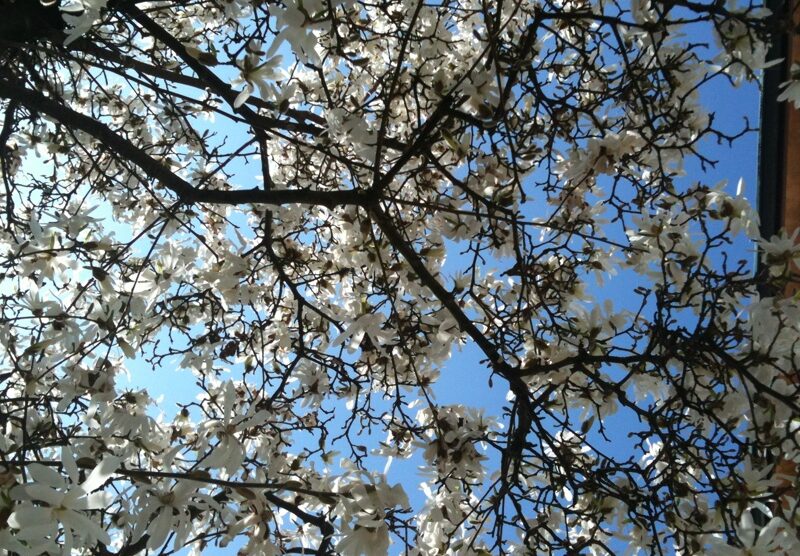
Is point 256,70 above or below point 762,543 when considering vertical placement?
above

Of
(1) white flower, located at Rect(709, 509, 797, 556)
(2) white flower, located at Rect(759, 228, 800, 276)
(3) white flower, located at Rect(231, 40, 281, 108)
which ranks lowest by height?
(1) white flower, located at Rect(709, 509, 797, 556)

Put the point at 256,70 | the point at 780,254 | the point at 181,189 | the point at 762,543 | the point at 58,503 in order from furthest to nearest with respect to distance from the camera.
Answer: the point at 181,189, the point at 780,254, the point at 256,70, the point at 762,543, the point at 58,503

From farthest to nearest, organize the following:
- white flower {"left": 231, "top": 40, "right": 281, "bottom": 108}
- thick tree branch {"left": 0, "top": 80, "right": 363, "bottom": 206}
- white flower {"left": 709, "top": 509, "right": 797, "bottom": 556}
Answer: thick tree branch {"left": 0, "top": 80, "right": 363, "bottom": 206}
white flower {"left": 231, "top": 40, "right": 281, "bottom": 108}
white flower {"left": 709, "top": 509, "right": 797, "bottom": 556}

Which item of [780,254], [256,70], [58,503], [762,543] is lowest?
[762,543]

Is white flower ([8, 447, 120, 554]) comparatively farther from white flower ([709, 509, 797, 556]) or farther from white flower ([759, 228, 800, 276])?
white flower ([759, 228, 800, 276])

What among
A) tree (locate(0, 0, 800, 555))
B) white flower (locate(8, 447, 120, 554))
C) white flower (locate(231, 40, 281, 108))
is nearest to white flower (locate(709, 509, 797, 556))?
Answer: tree (locate(0, 0, 800, 555))

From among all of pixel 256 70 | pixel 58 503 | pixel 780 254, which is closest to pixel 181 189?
pixel 256 70

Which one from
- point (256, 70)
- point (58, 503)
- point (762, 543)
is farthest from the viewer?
point (256, 70)

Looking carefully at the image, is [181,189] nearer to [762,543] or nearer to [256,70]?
[256,70]

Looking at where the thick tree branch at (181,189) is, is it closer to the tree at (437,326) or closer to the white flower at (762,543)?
the tree at (437,326)

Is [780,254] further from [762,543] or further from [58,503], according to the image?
[58,503]

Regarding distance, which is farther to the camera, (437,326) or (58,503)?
(437,326)

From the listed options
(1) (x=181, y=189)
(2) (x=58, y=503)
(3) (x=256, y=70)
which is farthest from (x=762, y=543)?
(1) (x=181, y=189)

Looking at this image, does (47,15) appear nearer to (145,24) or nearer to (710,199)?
(145,24)
